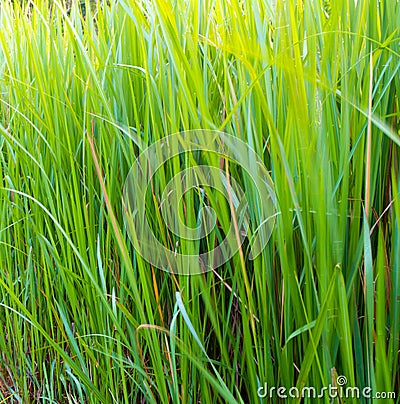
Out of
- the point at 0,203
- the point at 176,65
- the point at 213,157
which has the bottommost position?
the point at 0,203

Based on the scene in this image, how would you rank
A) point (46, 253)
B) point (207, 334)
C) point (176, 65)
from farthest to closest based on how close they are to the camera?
1. point (46, 253)
2. point (207, 334)
3. point (176, 65)

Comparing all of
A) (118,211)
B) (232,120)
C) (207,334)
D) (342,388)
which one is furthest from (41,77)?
(342,388)

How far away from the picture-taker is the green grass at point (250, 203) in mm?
482

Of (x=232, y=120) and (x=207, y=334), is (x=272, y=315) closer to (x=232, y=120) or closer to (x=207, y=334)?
(x=207, y=334)

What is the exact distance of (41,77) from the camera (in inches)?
34.7

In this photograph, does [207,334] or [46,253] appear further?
[46,253]

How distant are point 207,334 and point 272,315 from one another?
0.15 m

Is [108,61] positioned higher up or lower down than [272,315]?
higher up

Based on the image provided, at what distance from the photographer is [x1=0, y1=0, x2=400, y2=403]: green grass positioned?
48 cm

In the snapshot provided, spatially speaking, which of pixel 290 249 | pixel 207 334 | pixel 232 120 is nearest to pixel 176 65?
pixel 232 120

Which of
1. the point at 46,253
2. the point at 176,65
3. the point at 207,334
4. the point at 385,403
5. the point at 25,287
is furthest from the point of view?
the point at 25,287

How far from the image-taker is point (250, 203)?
0.58m

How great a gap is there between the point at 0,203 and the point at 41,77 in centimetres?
26

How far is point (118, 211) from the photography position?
0.74 metres
